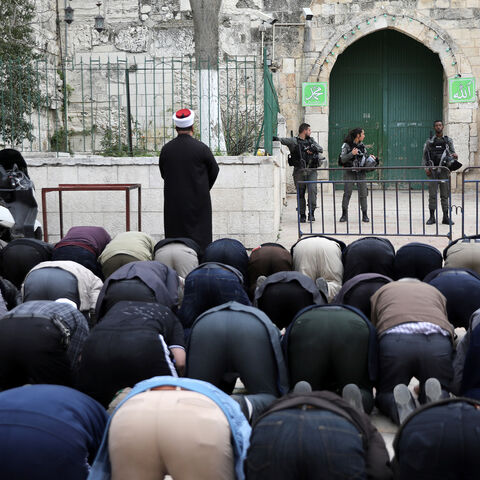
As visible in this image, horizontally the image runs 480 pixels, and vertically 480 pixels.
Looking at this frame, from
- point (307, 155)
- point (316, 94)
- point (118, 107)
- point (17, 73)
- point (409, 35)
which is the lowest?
point (307, 155)

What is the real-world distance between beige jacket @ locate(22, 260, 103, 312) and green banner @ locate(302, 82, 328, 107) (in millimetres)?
12305

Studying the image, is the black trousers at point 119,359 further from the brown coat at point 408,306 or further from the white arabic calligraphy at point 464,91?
the white arabic calligraphy at point 464,91

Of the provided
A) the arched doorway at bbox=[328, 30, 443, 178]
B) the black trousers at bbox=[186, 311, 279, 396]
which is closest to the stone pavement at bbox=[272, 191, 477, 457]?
the arched doorway at bbox=[328, 30, 443, 178]

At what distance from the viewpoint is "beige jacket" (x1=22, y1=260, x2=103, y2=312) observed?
526cm

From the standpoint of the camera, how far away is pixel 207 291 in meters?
5.09

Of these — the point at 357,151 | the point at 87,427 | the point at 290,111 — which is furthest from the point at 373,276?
the point at 290,111

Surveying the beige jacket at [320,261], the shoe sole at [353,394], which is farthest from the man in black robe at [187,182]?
the shoe sole at [353,394]

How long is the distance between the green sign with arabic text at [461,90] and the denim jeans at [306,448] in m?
15.5

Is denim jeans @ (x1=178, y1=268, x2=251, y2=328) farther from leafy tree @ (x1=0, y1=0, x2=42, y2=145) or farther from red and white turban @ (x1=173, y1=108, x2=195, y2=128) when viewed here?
leafy tree @ (x1=0, y1=0, x2=42, y2=145)

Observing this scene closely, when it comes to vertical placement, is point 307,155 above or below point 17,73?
below

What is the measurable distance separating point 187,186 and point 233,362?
388 cm

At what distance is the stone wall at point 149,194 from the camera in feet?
31.3

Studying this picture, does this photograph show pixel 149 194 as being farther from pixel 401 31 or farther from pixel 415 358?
pixel 401 31

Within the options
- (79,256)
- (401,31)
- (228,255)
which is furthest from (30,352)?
(401,31)
